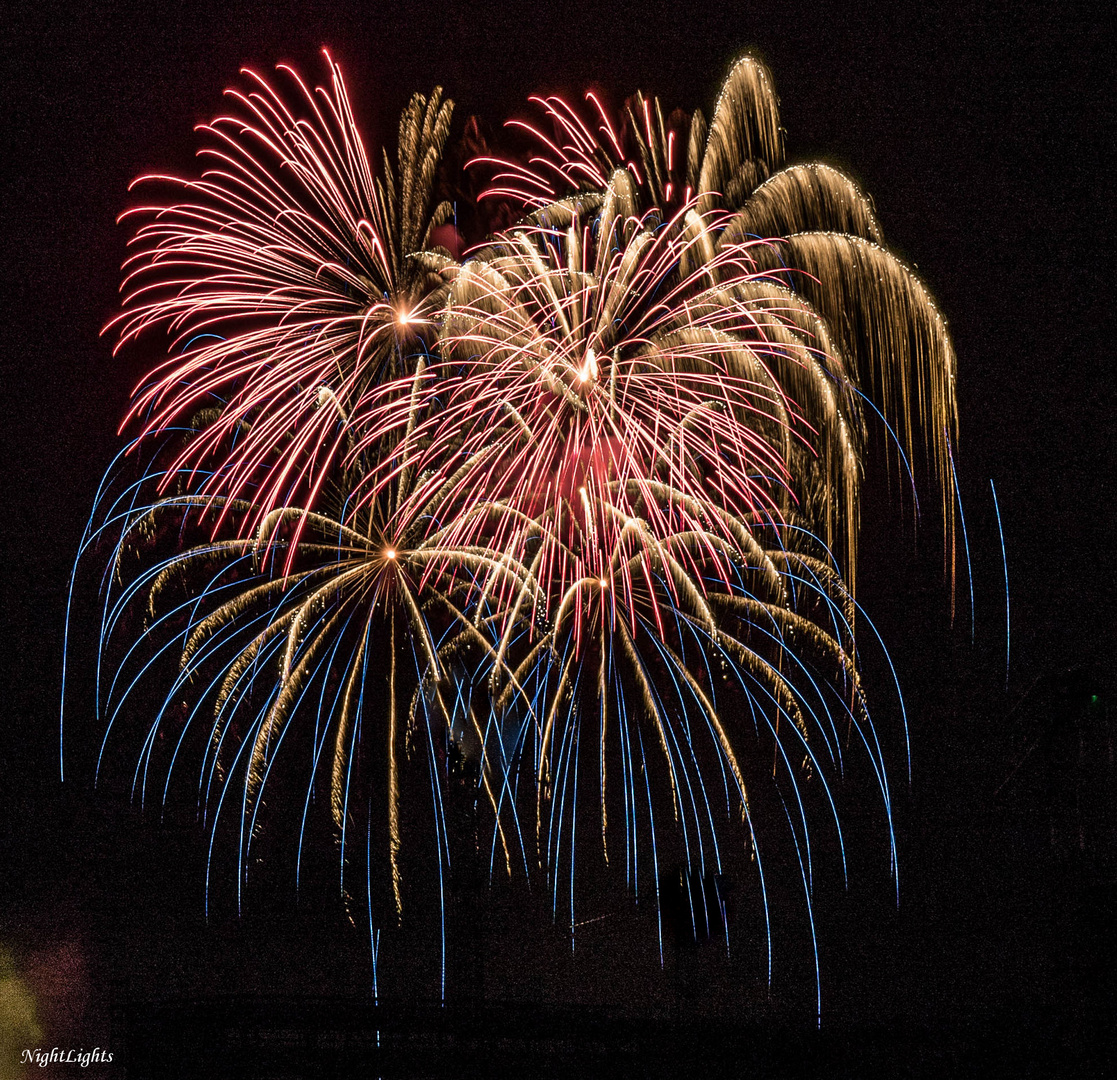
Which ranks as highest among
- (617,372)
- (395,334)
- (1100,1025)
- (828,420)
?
(395,334)

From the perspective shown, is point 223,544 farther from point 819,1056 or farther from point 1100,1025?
point 1100,1025

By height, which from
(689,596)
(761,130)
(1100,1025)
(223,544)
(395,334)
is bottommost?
Result: (1100,1025)

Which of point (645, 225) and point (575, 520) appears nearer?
point (645, 225)

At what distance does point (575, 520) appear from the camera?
13328 millimetres

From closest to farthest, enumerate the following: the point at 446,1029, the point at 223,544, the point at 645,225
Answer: the point at 645,225 → the point at 223,544 → the point at 446,1029

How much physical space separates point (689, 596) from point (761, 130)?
5751 millimetres

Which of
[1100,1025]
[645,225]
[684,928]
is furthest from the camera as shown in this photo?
[684,928]

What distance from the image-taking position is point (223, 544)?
14992mm

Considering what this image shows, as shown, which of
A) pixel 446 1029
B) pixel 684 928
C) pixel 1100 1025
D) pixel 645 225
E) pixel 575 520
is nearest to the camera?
pixel 645 225

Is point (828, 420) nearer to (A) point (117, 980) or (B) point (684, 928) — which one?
(B) point (684, 928)

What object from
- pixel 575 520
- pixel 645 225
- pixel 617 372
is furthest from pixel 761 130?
pixel 575 520

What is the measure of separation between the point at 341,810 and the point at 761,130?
51.5ft

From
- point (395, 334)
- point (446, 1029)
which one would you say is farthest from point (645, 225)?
point (446, 1029)

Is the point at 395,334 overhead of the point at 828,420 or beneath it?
overhead
